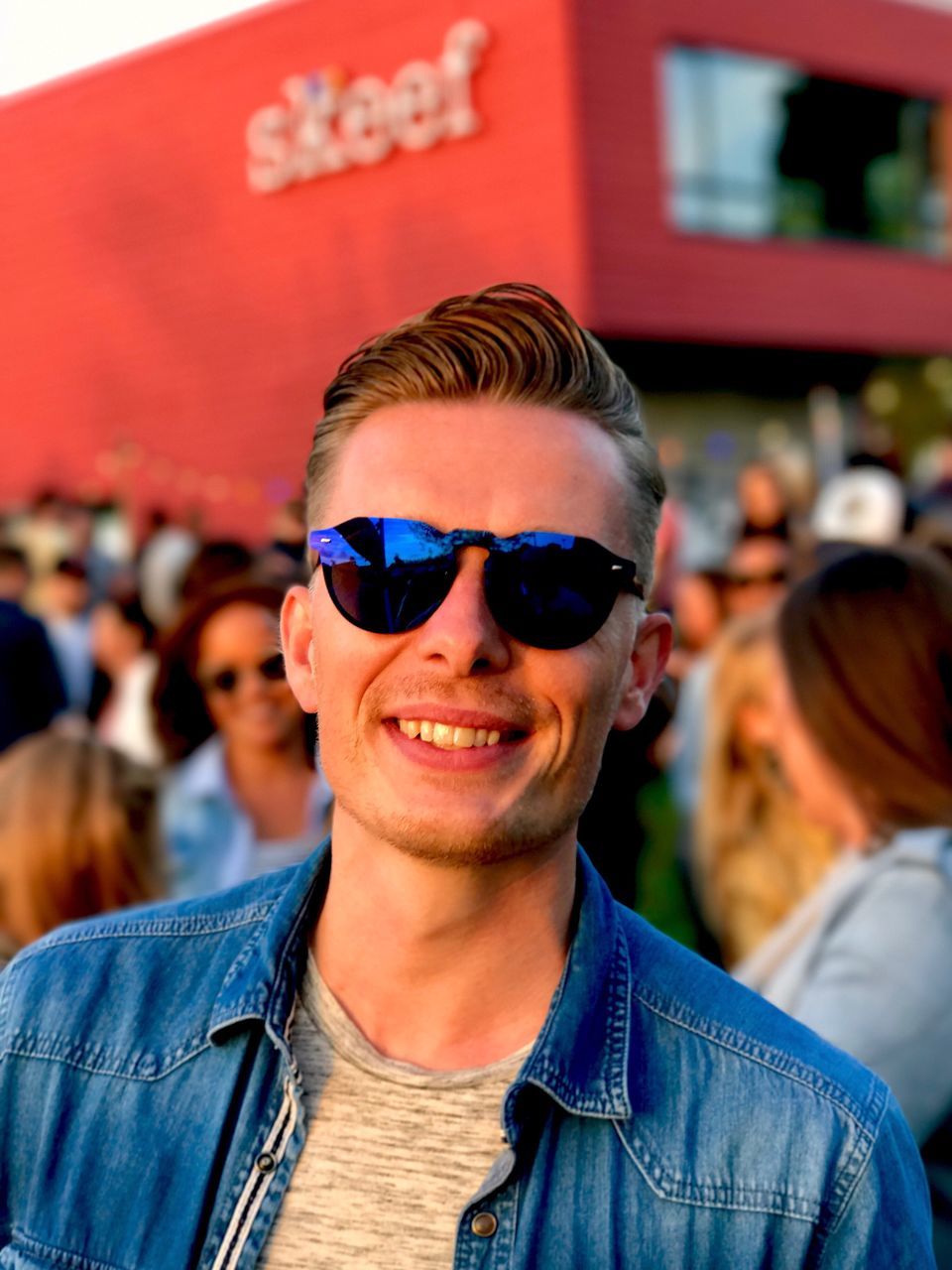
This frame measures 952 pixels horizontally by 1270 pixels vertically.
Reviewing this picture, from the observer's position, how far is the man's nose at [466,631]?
1.78 metres

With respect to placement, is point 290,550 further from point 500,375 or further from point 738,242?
point 738,242

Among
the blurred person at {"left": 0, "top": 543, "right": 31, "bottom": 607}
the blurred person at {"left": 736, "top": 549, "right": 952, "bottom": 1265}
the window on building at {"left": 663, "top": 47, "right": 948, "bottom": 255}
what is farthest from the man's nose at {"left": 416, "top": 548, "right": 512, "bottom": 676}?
the window on building at {"left": 663, "top": 47, "right": 948, "bottom": 255}

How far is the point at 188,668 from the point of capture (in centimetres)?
442

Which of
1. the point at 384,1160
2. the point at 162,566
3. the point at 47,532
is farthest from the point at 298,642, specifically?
the point at 47,532

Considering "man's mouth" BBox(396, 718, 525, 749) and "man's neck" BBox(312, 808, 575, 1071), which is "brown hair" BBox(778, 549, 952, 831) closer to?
"man's neck" BBox(312, 808, 575, 1071)

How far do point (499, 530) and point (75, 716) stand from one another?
6.47 meters

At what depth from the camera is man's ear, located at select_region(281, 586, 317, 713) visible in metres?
2.01

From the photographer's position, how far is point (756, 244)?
17.1 m

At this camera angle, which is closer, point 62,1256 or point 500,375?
point 62,1256

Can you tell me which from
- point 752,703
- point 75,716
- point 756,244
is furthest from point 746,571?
point 756,244

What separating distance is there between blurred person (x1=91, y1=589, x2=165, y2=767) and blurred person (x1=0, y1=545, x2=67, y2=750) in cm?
29

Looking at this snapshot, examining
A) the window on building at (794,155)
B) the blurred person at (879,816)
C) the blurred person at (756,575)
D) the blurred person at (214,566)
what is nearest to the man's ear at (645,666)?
the blurred person at (879,816)

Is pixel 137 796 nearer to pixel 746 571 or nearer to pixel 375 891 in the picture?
pixel 375 891

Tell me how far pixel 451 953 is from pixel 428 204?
48.2 ft
